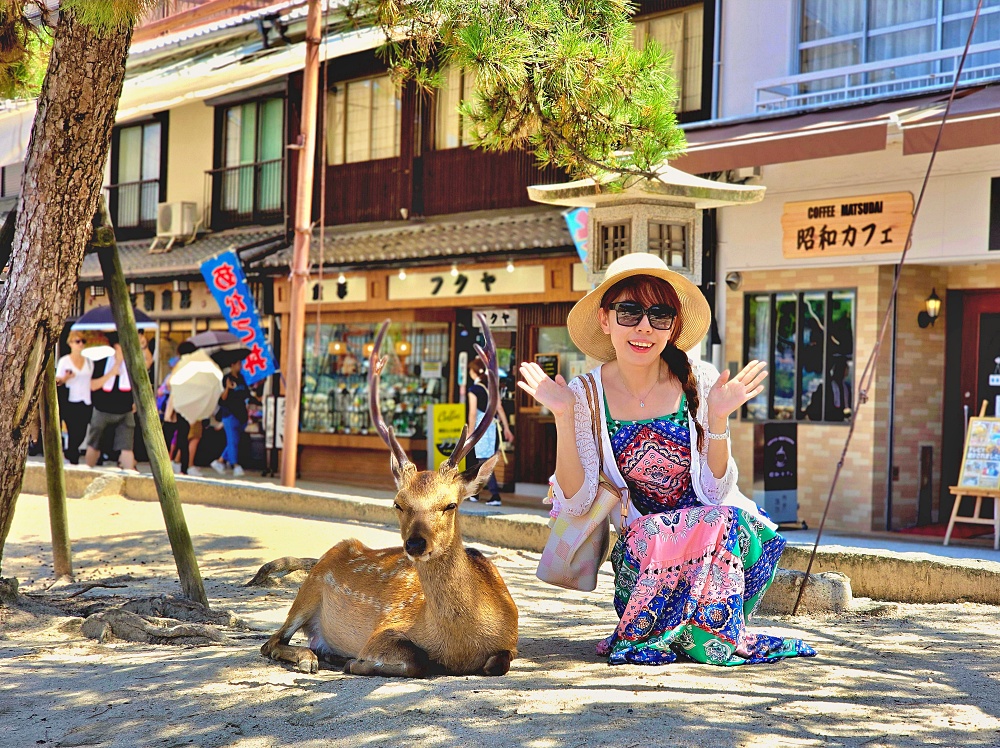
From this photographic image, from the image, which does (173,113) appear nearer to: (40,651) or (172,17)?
(172,17)

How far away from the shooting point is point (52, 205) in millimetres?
6465

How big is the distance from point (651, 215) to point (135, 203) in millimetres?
14721

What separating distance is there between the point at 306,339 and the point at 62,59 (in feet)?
43.0

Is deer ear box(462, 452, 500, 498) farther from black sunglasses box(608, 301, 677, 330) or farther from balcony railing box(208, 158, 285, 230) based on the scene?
balcony railing box(208, 158, 285, 230)

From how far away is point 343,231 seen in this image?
1856 cm

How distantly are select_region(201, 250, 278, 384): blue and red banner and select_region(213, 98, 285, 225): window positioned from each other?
2.68 meters

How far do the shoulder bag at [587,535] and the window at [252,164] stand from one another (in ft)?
49.4

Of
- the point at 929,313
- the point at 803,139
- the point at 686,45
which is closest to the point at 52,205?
the point at 803,139

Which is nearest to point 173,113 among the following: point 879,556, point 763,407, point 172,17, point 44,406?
point 172,17

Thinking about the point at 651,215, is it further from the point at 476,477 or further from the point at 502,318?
the point at 476,477

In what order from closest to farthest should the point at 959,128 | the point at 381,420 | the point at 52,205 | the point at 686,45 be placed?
the point at 381,420 → the point at 52,205 → the point at 959,128 → the point at 686,45

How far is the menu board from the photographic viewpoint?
10.6 metres

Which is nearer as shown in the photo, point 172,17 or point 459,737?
point 459,737

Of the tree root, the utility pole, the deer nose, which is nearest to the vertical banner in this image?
the utility pole
